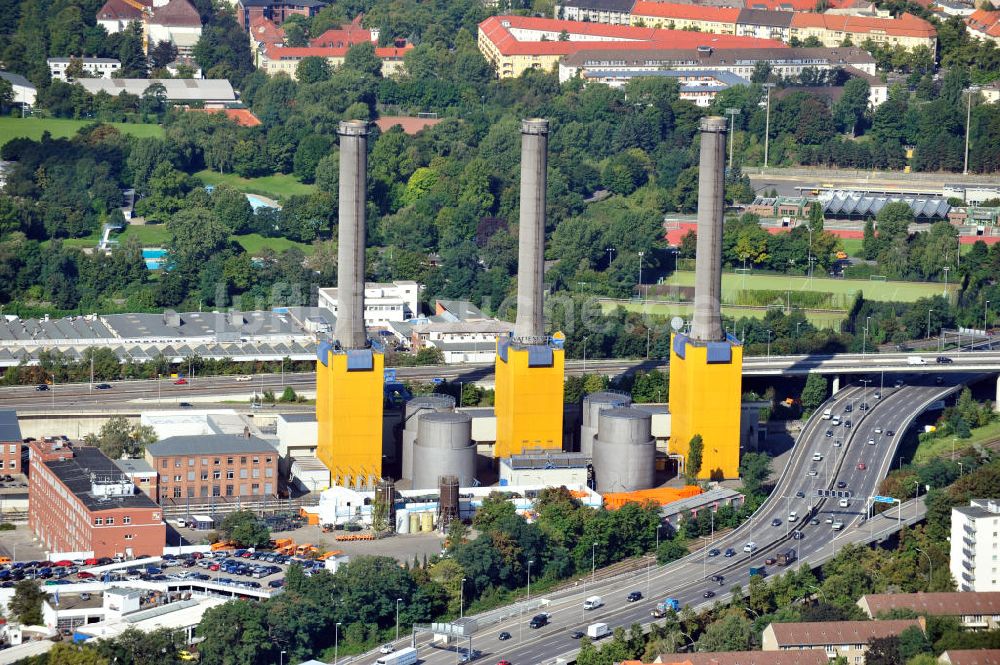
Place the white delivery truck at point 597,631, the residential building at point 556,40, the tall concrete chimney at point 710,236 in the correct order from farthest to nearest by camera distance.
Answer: the residential building at point 556,40 → the tall concrete chimney at point 710,236 → the white delivery truck at point 597,631

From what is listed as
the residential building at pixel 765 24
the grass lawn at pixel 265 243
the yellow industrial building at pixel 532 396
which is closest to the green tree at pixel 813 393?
the yellow industrial building at pixel 532 396

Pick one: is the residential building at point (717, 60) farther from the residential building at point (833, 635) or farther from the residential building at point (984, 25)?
the residential building at point (833, 635)

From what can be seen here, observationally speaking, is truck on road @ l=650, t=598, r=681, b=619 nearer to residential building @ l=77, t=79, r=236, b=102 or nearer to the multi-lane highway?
the multi-lane highway

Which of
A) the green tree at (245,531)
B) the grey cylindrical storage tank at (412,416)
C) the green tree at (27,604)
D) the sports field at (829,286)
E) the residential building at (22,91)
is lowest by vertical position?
the green tree at (27,604)

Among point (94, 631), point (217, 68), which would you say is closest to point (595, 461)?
point (94, 631)

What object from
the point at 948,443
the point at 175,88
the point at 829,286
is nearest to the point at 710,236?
the point at 948,443

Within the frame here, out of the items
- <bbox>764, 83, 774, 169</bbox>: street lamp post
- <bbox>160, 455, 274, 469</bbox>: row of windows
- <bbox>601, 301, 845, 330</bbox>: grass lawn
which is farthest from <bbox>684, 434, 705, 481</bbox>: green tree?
<bbox>764, 83, 774, 169</bbox>: street lamp post
